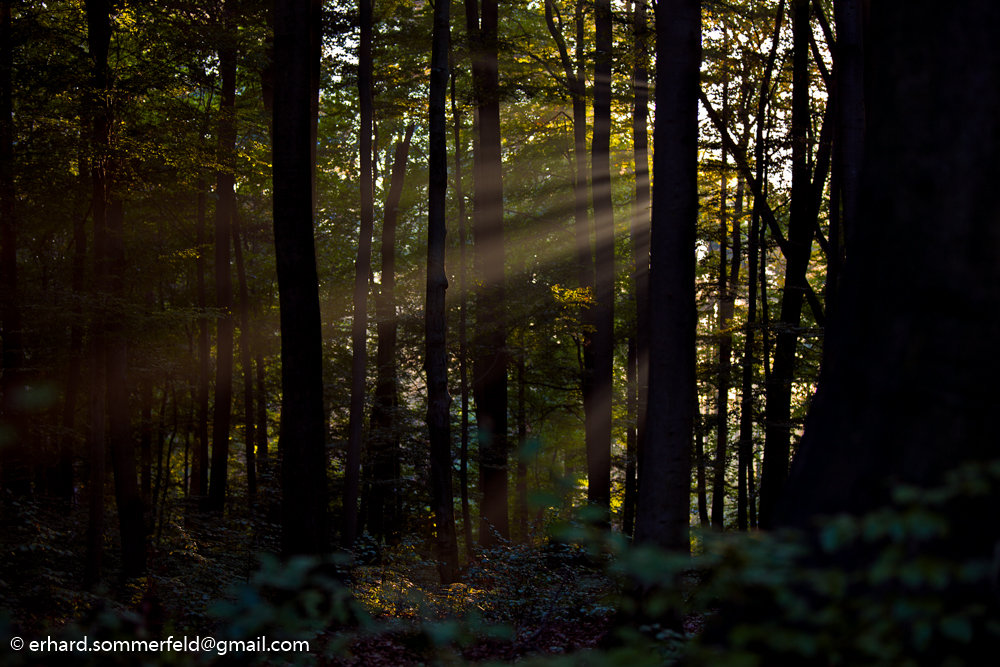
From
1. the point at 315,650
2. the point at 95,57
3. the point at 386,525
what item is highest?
the point at 95,57

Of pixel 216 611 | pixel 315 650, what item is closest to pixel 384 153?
pixel 315 650

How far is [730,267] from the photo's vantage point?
59.9 feet

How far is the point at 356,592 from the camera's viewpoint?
7926mm

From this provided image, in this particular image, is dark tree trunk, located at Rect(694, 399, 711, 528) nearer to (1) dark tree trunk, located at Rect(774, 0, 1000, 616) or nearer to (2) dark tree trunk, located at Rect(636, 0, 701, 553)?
(2) dark tree trunk, located at Rect(636, 0, 701, 553)

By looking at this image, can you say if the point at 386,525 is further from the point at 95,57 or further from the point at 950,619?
the point at 950,619

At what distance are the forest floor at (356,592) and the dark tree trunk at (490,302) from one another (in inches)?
103

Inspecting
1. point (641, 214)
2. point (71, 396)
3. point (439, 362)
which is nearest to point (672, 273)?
point (439, 362)

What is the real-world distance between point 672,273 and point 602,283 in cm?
874

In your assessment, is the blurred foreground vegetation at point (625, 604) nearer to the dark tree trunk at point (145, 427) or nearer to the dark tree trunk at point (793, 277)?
the dark tree trunk at point (793, 277)

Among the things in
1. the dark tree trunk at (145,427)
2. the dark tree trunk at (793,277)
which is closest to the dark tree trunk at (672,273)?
the dark tree trunk at (793,277)

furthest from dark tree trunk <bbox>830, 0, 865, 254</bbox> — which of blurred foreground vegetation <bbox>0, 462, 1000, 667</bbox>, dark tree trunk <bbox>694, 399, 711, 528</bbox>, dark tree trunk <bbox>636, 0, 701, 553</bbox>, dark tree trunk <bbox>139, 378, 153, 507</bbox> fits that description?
dark tree trunk <bbox>139, 378, 153, 507</bbox>

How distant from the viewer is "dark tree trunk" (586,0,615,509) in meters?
13.2

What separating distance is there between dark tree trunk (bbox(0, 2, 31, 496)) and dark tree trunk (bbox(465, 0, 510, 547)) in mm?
→ 8266

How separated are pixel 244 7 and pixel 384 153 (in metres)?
9.53
